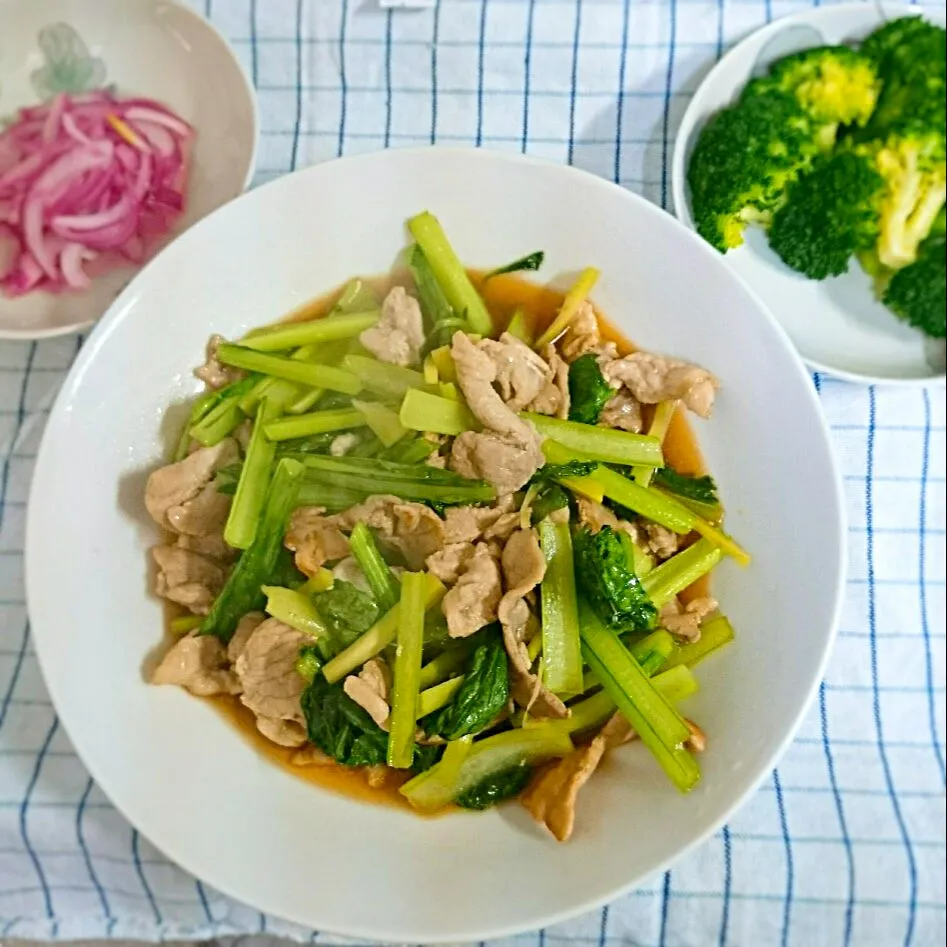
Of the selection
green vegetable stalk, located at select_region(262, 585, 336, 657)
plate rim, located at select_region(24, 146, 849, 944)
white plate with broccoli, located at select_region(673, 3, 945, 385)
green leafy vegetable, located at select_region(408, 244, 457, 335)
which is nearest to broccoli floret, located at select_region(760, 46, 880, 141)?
white plate with broccoli, located at select_region(673, 3, 945, 385)

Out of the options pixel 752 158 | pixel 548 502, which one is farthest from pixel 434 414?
pixel 752 158

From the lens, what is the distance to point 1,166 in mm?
1043

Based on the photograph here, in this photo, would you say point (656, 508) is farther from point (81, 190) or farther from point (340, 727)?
point (81, 190)

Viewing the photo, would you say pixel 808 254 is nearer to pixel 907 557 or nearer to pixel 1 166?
pixel 907 557

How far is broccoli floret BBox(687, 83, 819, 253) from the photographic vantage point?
37.3 inches

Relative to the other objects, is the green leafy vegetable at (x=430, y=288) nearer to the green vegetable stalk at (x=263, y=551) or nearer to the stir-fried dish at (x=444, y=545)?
the stir-fried dish at (x=444, y=545)

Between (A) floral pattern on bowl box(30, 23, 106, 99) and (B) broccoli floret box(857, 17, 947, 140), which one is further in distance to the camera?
(A) floral pattern on bowl box(30, 23, 106, 99)

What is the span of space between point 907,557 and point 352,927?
800 mm

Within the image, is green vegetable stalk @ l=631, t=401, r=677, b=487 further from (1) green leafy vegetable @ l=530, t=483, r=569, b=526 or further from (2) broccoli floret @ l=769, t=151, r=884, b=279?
(2) broccoli floret @ l=769, t=151, r=884, b=279

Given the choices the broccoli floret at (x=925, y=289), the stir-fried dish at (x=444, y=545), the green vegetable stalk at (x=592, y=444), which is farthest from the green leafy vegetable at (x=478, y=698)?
the broccoli floret at (x=925, y=289)

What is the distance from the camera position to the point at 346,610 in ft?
2.90

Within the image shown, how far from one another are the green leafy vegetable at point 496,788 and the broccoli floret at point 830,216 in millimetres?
690

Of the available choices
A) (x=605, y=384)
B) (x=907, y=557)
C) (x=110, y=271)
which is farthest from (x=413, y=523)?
(x=907, y=557)

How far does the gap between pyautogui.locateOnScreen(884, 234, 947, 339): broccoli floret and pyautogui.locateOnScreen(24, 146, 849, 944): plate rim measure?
8.7 inches
